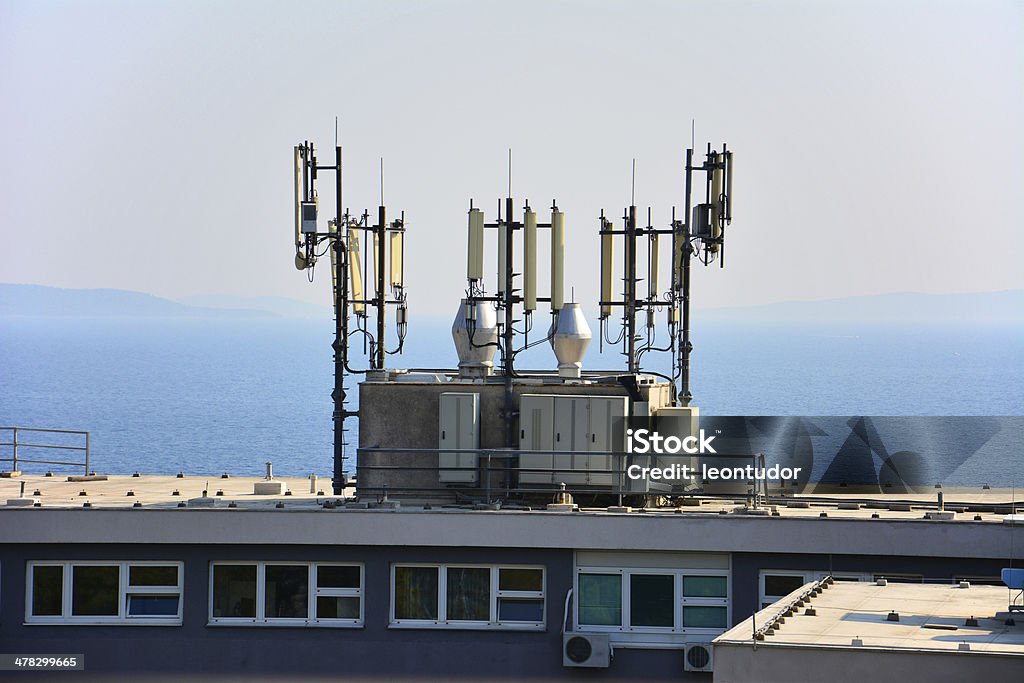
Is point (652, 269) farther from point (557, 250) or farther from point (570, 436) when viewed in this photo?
point (570, 436)

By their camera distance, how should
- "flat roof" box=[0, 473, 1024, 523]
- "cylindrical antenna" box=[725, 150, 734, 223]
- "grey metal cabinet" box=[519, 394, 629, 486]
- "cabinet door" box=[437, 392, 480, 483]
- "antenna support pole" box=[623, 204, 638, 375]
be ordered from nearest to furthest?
1. "flat roof" box=[0, 473, 1024, 523]
2. "grey metal cabinet" box=[519, 394, 629, 486]
3. "cabinet door" box=[437, 392, 480, 483]
4. "cylindrical antenna" box=[725, 150, 734, 223]
5. "antenna support pole" box=[623, 204, 638, 375]

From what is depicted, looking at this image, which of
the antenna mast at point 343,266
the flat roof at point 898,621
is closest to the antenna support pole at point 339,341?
the antenna mast at point 343,266

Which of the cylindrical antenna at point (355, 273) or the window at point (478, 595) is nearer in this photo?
the window at point (478, 595)

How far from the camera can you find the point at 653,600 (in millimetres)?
27266

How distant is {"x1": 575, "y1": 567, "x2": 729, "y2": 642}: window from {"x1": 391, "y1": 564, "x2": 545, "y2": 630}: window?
0.72 m

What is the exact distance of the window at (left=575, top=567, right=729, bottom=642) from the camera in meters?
27.2

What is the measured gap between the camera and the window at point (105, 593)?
27.5m

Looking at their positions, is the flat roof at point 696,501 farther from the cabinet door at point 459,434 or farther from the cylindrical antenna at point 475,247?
the cylindrical antenna at point 475,247

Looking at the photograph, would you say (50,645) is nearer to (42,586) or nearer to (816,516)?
(42,586)

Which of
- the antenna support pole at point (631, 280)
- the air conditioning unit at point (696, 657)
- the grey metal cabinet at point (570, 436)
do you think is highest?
the antenna support pole at point (631, 280)

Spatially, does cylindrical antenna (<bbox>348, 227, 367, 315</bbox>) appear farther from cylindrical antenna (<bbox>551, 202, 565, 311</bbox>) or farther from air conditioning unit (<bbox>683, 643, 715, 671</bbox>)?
air conditioning unit (<bbox>683, 643, 715, 671</bbox>)

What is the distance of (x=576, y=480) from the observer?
28797mm

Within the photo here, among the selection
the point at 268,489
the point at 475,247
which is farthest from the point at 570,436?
the point at 268,489

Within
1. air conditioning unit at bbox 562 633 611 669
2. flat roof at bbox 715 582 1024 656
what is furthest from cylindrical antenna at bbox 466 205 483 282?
flat roof at bbox 715 582 1024 656
